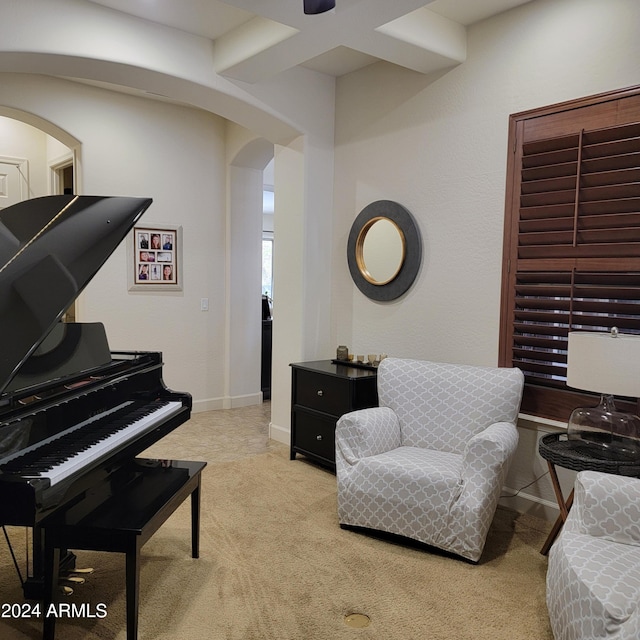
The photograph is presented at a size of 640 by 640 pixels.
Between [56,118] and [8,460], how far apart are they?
371 centimetres

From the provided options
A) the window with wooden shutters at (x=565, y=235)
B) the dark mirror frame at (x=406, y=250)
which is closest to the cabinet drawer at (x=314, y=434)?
the dark mirror frame at (x=406, y=250)

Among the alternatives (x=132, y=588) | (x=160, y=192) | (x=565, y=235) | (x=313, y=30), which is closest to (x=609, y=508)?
(x=565, y=235)

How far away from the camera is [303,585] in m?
2.44

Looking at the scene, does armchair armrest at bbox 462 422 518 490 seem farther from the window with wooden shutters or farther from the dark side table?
the window with wooden shutters

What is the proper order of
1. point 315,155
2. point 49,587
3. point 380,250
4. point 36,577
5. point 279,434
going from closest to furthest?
point 49,587, point 36,577, point 380,250, point 315,155, point 279,434

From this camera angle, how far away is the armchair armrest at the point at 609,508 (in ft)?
6.60

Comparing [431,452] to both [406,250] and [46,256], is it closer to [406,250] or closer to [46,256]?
[406,250]

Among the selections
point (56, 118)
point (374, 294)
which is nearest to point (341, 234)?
point (374, 294)

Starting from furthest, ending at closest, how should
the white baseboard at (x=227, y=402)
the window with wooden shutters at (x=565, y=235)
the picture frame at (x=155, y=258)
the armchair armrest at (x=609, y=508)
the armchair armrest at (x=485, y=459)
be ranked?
the white baseboard at (x=227, y=402) → the picture frame at (x=155, y=258) → the window with wooden shutters at (x=565, y=235) → the armchair armrest at (x=485, y=459) → the armchair armrest at (x=609, y=508)

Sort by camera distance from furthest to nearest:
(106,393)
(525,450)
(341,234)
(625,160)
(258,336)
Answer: (258,336), (341,234), (525,450), (625,160), (106,393)

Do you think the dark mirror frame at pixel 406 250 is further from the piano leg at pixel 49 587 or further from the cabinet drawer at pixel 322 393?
the piano leg at pixel 49 587

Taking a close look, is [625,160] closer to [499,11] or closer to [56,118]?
[499,11]

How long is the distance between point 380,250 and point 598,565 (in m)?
2.64

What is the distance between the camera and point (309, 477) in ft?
12.4
